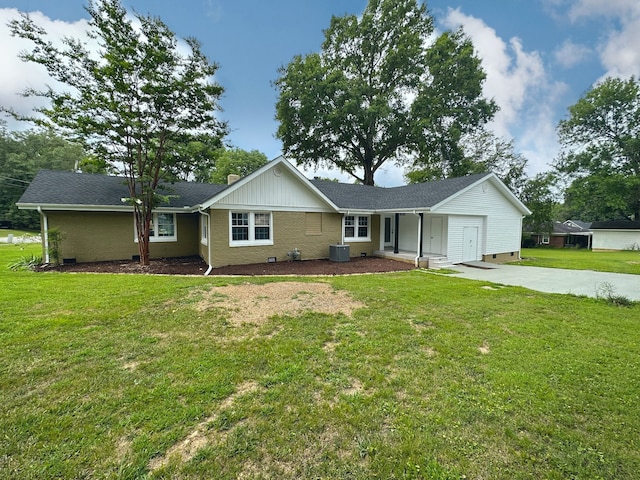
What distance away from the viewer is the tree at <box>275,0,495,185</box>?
25.5 metres

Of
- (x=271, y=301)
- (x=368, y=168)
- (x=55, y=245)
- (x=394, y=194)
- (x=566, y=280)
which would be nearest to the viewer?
(x=271, y=301)

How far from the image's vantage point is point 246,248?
1222cm

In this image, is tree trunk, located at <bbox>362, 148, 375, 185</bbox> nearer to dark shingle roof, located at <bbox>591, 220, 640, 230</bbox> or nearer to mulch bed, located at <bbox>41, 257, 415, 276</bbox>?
mulch bed, located at <bbox>41, 257, 415, 276</bbox>

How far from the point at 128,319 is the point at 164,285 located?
2814 mm

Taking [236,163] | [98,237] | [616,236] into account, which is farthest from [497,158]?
[98,237]

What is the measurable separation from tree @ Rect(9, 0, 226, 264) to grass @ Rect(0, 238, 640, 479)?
744 centimetres

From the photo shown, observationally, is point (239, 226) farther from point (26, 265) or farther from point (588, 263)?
point (588, 263)

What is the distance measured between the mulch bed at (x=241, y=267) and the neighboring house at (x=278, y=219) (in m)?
0.58

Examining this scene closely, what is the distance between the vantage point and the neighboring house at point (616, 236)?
94.7 feet

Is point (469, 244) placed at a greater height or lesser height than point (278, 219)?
lesser

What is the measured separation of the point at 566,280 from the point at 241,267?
11792 millimetres

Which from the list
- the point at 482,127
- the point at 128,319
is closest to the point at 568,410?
the point at 128,319

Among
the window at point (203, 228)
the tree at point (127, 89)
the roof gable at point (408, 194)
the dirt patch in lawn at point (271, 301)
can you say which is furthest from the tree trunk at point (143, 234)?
the roof gable at point (408, 194)

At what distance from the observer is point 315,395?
315 cm
